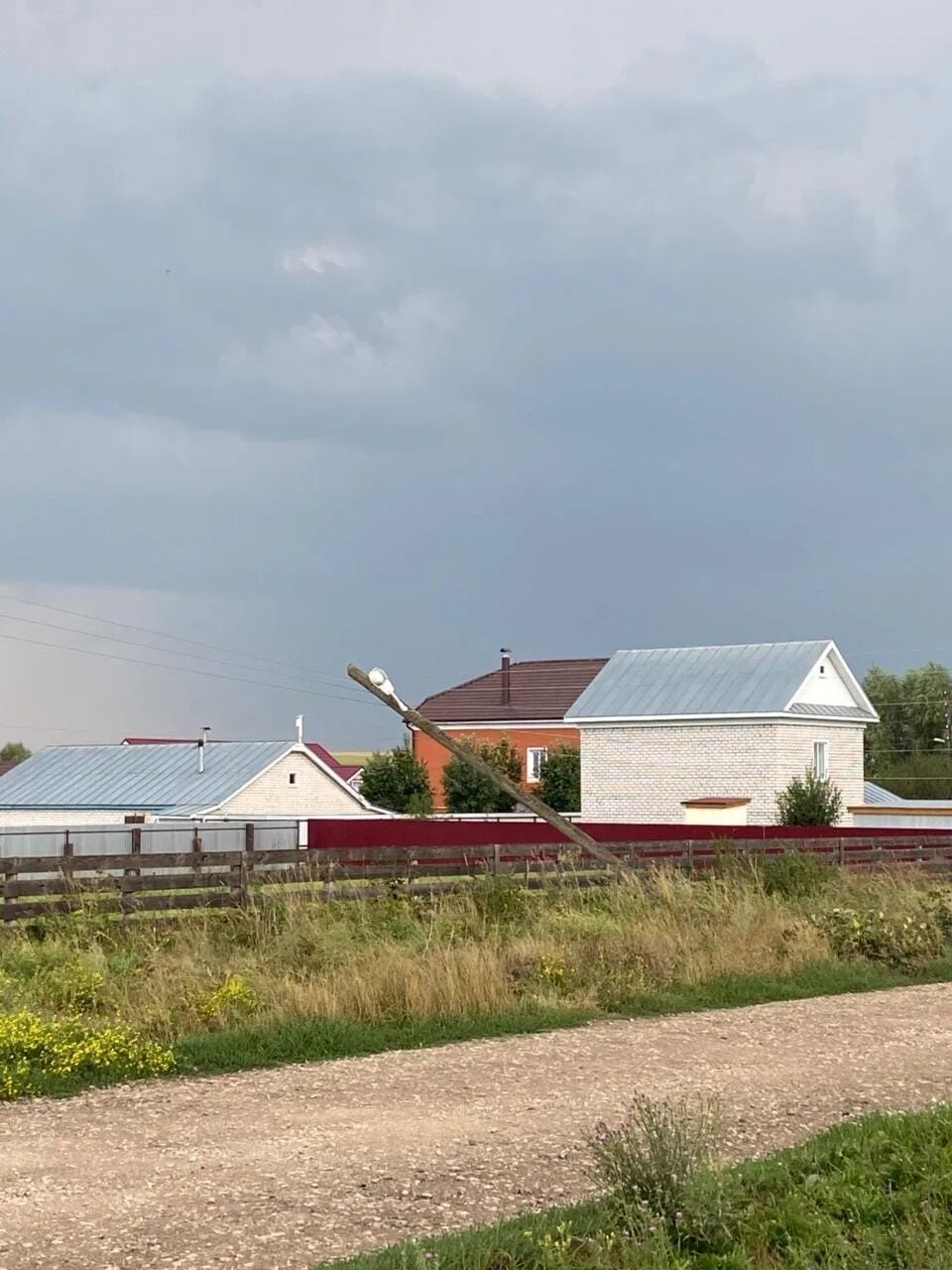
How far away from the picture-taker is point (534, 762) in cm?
5881

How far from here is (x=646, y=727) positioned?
41094 mm

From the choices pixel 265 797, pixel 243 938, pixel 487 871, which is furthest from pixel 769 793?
pixel 243 938

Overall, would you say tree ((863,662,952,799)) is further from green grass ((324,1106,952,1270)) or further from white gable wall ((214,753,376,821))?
green grass ((324,1106,952,1270))

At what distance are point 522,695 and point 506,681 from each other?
1.16 m

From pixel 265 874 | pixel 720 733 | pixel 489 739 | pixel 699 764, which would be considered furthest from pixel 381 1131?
pixel 489 739

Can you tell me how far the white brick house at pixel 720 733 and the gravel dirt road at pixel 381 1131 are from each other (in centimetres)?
2813

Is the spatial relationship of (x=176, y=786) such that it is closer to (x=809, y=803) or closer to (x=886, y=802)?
(x=809, y=803)

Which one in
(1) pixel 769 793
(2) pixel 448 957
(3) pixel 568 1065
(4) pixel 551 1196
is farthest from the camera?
(1) pixel 769 793

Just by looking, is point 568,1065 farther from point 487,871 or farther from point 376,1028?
point 487,871

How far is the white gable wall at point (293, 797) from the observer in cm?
4681

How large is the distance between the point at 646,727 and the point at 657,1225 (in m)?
35.9

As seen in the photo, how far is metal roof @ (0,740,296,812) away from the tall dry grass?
31214mm

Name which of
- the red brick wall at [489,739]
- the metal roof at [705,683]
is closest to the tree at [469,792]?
the red brick wall at [489,739]

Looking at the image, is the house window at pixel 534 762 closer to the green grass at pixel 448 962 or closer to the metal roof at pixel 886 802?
the metal roof at pixel 886 802
